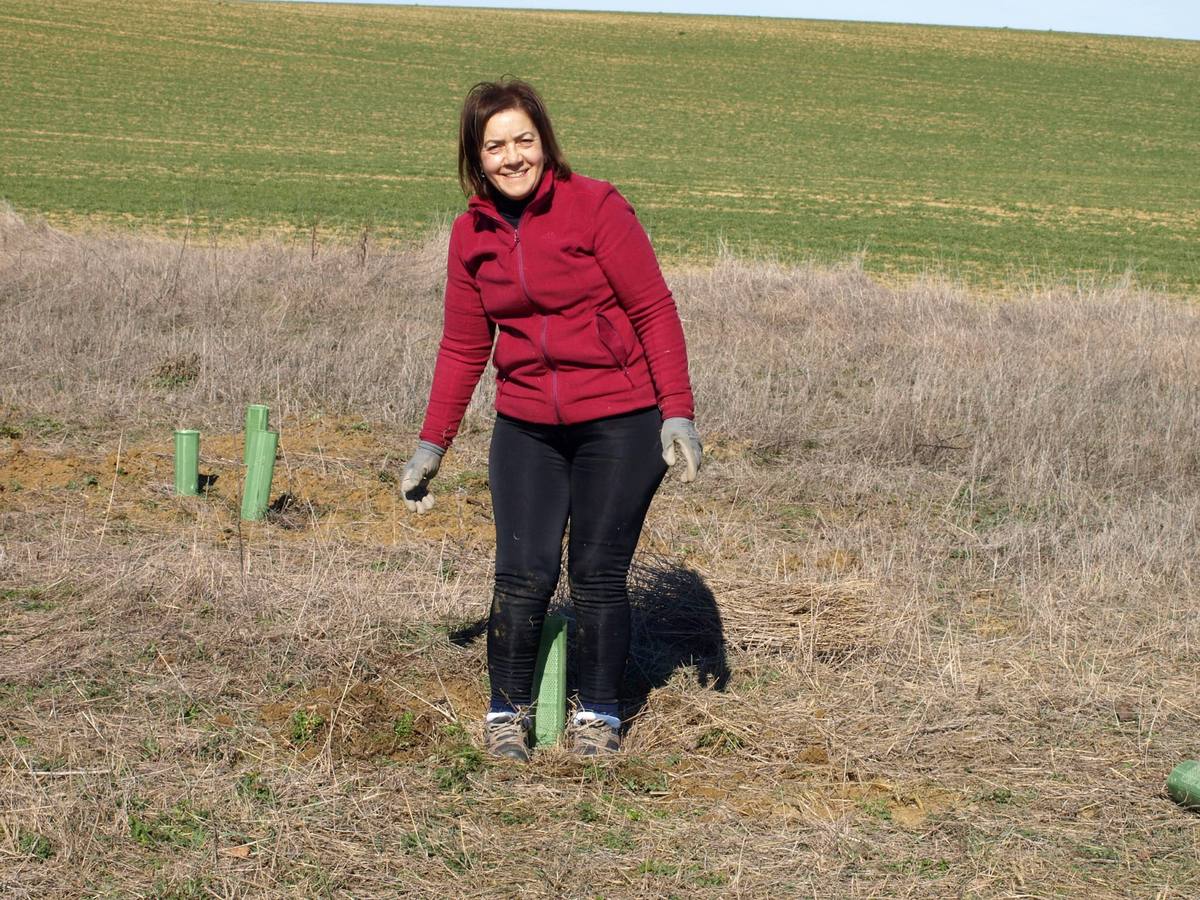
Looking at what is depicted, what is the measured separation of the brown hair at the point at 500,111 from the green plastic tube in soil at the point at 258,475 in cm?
275

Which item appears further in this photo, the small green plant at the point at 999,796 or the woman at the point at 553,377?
the small green plant at the point at 999,796

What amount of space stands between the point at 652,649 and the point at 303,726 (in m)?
1.30

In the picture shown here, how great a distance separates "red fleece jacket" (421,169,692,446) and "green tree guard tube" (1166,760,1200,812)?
1612mm

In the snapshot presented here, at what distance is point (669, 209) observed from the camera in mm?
25969

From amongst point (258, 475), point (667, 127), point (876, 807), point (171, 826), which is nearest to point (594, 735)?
point (876, 807)

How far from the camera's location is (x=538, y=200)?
131 inches

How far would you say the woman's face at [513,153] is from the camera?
3.32 m

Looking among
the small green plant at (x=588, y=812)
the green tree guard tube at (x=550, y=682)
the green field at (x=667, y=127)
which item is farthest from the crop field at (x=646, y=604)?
the green field at (x=667, y=127)

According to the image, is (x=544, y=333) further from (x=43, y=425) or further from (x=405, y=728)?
(x=43, y=425)

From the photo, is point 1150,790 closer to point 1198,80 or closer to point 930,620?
point 930,620

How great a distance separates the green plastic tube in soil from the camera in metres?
5.84

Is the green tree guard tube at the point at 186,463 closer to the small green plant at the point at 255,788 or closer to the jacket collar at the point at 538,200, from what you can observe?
the small green plant at the point at 255,788

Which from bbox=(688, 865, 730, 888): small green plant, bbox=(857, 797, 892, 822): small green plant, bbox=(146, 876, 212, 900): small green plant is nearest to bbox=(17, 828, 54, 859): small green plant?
bbox=(146, 876, 212, 900): small green plant

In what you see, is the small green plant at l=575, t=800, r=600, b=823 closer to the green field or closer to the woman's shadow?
the woman's shadow
